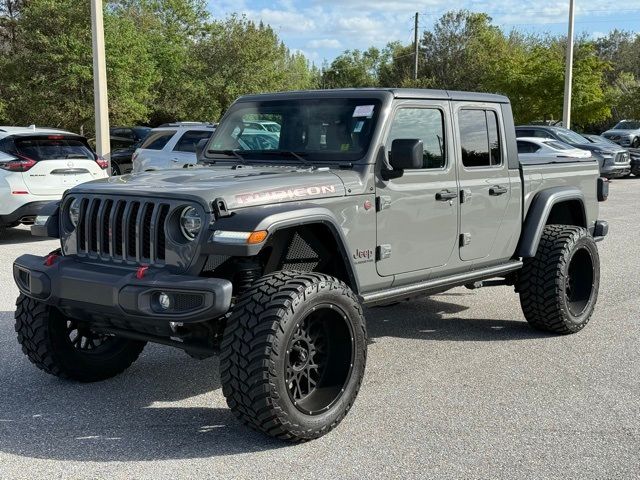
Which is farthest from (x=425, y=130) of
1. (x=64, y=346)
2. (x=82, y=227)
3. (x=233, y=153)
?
(x=64, y=346)

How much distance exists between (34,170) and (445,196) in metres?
7.17

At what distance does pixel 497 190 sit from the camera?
5645 millimetres

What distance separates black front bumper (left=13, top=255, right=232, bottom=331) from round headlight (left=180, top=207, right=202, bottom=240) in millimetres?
241

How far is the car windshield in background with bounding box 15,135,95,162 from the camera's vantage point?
10.6 metres

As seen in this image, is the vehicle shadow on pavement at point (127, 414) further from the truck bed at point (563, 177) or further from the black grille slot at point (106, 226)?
the truck bed at point (563, 177)

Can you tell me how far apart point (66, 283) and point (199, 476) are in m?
1.34

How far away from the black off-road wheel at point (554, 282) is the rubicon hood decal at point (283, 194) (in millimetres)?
2341

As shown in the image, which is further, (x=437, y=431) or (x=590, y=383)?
(x=590, y=383)

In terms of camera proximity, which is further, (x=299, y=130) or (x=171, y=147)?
(x=171, y=147)

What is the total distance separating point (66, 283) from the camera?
13.6ft

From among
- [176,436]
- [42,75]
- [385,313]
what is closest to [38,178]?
[385,313]

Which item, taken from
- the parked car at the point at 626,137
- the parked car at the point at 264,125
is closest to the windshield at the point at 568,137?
the parked car at the point at 626,137

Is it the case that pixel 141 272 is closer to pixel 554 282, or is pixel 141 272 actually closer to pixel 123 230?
pixel 123 230

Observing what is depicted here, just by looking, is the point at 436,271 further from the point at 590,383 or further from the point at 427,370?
the point at 590,383
